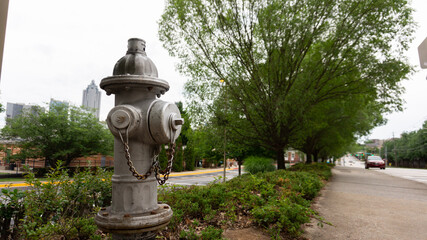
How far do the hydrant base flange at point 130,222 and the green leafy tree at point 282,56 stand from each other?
7.88 meters

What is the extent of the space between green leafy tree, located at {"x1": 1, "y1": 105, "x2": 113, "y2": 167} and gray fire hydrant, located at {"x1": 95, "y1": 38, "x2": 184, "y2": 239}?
17.8 meters

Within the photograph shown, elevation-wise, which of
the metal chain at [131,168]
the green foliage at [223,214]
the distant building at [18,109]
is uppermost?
the distant building at [18,109]

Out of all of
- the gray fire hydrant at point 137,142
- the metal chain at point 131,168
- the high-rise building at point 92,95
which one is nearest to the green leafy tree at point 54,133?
the gray fire hydrant at point 137,142

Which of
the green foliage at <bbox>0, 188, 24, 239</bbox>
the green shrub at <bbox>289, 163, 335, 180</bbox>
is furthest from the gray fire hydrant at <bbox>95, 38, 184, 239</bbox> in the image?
the green shrub at <bbox>289, 163, 335, 180</bbox>

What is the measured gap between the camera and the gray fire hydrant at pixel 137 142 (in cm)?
178

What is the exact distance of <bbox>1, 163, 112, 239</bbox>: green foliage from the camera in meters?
2.41

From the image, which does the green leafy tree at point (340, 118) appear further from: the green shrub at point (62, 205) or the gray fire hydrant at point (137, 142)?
the gray fire hydrant at point (137, 142)

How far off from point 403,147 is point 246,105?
243ft

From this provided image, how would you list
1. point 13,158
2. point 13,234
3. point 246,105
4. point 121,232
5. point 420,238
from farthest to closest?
1. point 13,158
2. point 246,105
3. point 420,238
4. point 13,234
5. point 121,232

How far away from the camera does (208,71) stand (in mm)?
10234

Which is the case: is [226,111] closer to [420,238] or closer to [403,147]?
[420,238]

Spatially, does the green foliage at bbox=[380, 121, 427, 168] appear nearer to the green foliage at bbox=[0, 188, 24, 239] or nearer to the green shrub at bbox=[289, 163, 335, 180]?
the green shrub at bbox=[289, 163, 335, 180]

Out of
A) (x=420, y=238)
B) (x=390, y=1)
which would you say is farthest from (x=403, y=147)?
(x=420, y=238)

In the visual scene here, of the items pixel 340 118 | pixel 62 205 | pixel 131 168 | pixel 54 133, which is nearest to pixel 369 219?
pixel 131 168
